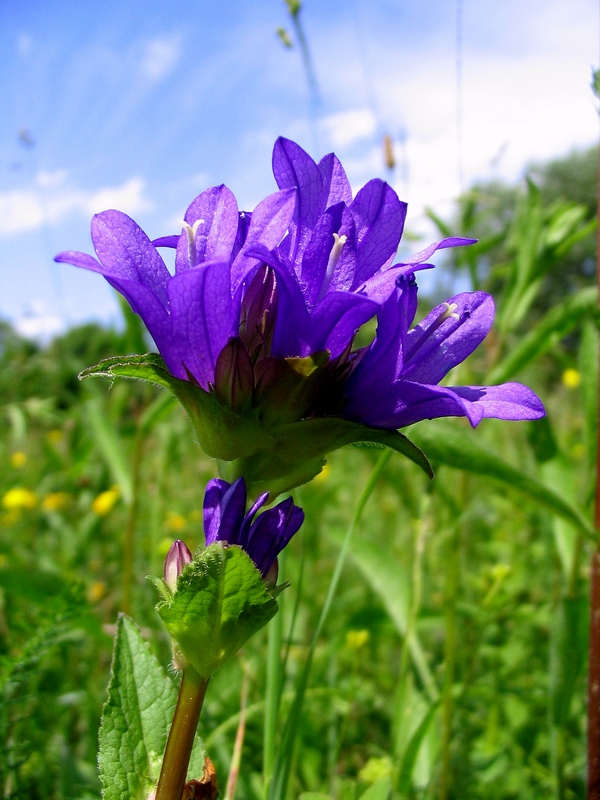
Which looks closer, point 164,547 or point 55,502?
point 164,547

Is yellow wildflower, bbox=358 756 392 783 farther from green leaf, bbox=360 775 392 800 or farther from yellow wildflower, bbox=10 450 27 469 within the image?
yellow wildflower, bbox=10 450 27 469

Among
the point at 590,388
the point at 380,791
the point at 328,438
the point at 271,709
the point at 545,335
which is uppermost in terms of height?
the point at 545,335

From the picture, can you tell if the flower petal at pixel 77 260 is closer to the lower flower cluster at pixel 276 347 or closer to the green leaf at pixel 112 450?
the lower flower cluster at pixel 276 347

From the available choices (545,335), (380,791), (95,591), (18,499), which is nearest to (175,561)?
(380,791)

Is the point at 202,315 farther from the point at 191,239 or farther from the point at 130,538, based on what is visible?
the point at 130,538

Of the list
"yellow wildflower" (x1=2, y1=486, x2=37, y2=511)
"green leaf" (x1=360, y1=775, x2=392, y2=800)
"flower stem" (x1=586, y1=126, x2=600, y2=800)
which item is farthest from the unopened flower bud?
"yellow wildflower" (x1=2, y1=486, x2=37, y2=511)
